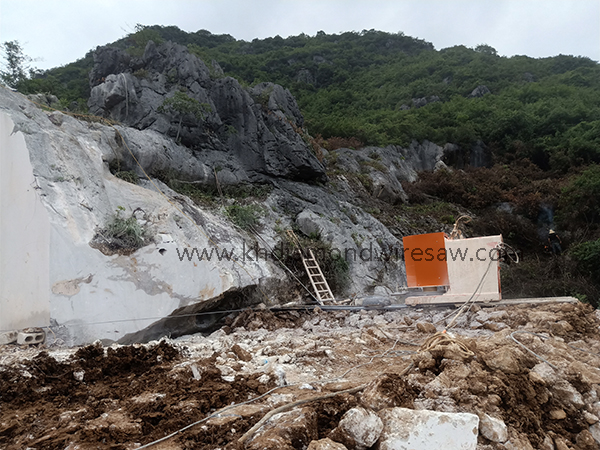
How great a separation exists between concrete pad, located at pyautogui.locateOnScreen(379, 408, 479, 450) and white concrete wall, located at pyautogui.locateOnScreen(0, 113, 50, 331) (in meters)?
5.25

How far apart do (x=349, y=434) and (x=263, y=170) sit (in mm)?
10821

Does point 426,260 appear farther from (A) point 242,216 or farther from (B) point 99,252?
(B) point 99,252

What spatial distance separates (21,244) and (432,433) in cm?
631

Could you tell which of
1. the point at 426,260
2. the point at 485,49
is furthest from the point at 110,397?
the point at 485,49

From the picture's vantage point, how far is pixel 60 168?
652 centimetres

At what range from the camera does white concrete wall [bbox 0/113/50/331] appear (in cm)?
530

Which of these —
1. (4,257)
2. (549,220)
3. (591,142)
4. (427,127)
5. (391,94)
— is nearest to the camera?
(4,257)

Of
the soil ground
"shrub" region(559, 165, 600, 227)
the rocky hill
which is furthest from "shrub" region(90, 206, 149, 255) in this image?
"shrub" region(559, 165, 600, 227)

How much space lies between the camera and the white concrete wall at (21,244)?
17.4ft

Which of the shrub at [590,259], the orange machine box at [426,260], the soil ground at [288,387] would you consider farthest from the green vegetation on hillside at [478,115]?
the soil ground at [288,387]

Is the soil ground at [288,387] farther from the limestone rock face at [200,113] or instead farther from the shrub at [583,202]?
the shrub at [583,202]

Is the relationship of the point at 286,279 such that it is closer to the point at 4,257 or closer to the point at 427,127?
the point at 4,257

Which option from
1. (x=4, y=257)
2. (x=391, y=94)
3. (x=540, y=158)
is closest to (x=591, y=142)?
(x=540, y=158)

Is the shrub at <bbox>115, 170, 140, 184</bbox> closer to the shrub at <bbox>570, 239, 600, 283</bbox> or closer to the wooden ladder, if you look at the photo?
the wooden ladder
